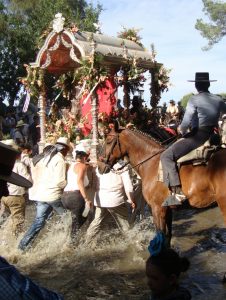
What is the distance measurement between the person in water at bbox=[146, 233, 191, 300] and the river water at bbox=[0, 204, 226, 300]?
3360 millimetres

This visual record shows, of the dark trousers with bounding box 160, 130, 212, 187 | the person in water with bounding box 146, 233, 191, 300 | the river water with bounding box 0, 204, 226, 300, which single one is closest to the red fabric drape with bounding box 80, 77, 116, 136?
the river water with bounding box 0, 204, 226, 300

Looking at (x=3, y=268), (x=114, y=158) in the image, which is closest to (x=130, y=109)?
(x=114, y=158)

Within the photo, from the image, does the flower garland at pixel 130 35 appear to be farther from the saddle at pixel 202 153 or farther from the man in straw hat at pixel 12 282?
the man in straw hat at pixel 12 282

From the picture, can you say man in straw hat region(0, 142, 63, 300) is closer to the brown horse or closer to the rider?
the brown horse

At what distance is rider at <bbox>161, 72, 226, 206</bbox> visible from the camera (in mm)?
7031

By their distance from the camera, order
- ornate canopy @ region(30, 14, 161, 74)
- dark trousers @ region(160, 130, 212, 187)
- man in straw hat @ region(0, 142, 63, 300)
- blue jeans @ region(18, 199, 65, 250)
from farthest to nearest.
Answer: ornate canopy @ region(30, 14, 161, 74)
blue jeans @ region(18, 199, 65, 250)
dark trousers @ region(160, 130, 212, 187)
man in straw hat @ region(0, 142, 63, 300)

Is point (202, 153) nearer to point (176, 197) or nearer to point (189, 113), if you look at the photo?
point (189, 113)

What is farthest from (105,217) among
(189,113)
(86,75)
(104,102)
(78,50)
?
(78,50)

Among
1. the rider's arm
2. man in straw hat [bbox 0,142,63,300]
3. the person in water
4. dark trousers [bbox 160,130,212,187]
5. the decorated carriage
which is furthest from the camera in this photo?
the decorated carriage

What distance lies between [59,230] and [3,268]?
684 cm

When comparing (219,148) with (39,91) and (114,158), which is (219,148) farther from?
(39,91)

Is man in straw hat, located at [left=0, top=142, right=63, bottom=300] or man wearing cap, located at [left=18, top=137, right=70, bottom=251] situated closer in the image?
man in straw hat, located at [left=0, top=142, right=63, bottom=300]

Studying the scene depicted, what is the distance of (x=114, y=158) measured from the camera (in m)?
8.48

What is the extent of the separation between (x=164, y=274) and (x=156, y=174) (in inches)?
191
